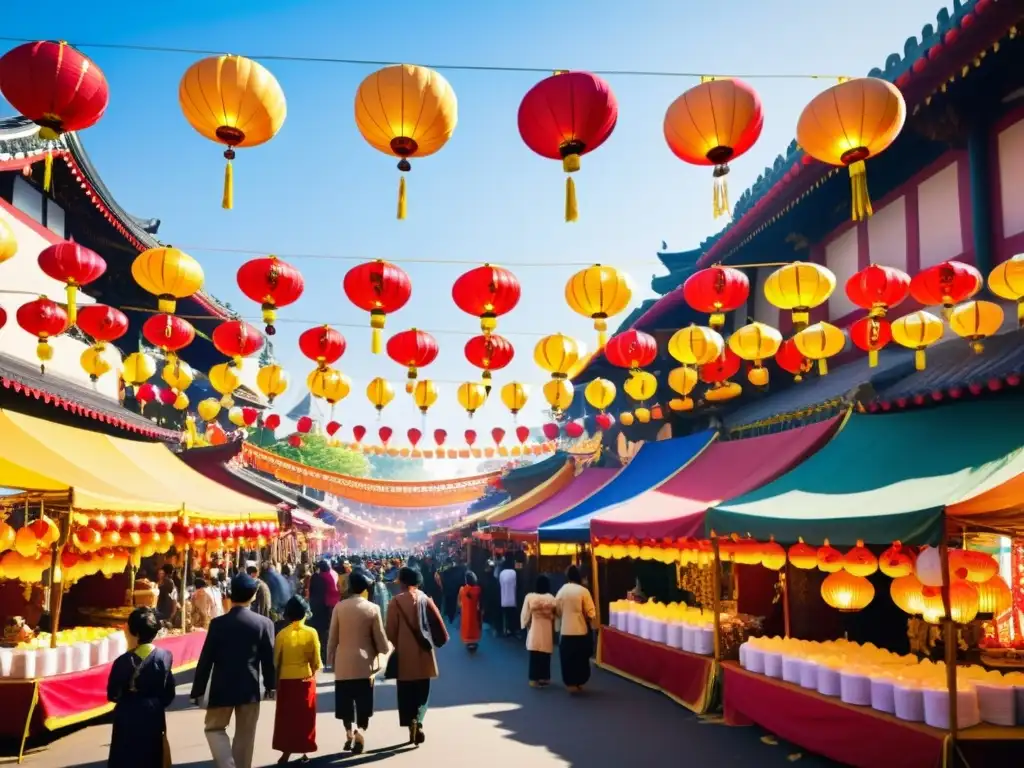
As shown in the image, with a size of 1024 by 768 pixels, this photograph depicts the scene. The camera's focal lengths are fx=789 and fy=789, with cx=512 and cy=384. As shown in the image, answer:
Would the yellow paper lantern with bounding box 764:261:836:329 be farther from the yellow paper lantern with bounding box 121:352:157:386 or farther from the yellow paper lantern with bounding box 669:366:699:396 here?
the yellow paper lantern with bounding box 121:352:157:386

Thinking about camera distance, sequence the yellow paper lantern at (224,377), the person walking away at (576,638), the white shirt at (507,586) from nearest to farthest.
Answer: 1. the person walking away at (576,638)
2. the yellow paper lantern at (224,377)
3. the white shirt at (507,586)

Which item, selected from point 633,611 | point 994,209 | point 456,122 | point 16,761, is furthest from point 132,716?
point 994,209

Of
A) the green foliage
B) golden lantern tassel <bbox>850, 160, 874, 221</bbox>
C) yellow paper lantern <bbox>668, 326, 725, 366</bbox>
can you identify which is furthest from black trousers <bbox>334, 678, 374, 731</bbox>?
the green foliage

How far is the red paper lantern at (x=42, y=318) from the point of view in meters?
10.4

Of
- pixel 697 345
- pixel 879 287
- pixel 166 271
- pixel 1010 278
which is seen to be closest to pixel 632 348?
pixel 697 345

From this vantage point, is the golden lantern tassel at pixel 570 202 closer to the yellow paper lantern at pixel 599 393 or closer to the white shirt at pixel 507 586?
the yellow paper lantern at pixel 599 393

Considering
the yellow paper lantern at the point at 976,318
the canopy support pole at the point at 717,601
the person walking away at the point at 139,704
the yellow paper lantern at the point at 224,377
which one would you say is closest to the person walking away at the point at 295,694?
the person walking away at the point at 139,704

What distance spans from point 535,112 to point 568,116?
0.82 feet

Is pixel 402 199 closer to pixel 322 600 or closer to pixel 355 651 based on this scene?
pixel 355 651

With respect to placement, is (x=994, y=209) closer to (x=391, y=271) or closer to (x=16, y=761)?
(x=391, y=271)

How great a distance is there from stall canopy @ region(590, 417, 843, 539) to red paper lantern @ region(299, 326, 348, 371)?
14.7 feet

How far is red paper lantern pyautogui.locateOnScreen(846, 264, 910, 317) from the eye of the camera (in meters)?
8.54

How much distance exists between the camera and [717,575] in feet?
28.6

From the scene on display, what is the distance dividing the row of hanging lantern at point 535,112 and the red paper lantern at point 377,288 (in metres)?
2.53
